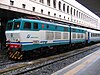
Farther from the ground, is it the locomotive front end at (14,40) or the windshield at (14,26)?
the windshield at (14,26)

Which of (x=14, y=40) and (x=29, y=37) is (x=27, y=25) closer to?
(x=29, y=37)

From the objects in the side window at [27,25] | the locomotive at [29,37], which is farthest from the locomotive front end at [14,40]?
the side window at [27,25]

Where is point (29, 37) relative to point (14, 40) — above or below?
above

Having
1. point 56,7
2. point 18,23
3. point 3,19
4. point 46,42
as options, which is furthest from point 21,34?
point 56,7

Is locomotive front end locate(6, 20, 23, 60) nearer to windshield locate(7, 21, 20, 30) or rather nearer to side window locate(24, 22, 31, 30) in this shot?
windshield locate(7, 21, 20, 30)

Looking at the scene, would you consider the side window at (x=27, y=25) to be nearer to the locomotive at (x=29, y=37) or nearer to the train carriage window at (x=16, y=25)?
the locomotive at (x=29, y=37)

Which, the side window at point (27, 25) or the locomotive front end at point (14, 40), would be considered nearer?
the locomotive front end at point (14, 40)

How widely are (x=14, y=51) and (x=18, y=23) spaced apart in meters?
2.23

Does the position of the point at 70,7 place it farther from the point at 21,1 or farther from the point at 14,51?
the point at 14,51

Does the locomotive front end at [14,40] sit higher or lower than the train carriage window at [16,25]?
lower

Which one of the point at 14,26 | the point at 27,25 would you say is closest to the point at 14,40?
the point at 14,26

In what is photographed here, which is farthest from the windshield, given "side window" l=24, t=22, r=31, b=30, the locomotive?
"side window" l=24, t=22, r=31, b=30

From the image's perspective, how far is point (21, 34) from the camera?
715 inches

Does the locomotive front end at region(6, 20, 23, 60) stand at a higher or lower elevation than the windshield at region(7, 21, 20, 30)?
lower
